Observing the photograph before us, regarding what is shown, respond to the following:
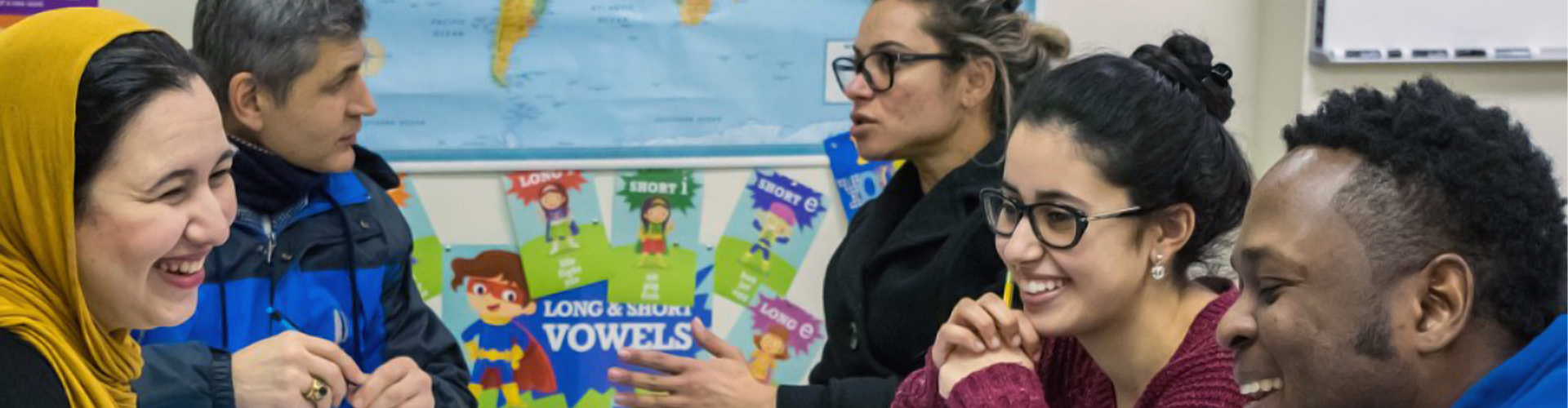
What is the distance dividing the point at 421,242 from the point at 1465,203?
2.14 metres

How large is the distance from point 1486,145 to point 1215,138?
490 mm

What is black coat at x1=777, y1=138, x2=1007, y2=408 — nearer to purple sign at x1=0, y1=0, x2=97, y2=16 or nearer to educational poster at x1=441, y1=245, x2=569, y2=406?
educational poster at x1=441, y1=245, x2=569, y2=406

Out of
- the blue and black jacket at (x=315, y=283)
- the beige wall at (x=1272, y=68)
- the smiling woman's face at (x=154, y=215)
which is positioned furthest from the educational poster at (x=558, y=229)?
the smiling woman's face at (x=154, y=215)

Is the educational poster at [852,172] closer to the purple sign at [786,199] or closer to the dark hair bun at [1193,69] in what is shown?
the purple sign at [786,199]

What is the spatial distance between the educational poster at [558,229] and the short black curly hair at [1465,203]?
1917 mm

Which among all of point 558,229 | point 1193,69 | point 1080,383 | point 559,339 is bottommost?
point 559,339

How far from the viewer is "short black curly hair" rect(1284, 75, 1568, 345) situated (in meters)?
1.26

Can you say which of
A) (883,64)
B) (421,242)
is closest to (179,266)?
(883,64)

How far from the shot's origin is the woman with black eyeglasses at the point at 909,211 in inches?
86.9

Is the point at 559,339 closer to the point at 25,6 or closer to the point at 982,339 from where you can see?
the point at 25,6

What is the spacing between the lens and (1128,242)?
176cm

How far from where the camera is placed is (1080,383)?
1894 mm

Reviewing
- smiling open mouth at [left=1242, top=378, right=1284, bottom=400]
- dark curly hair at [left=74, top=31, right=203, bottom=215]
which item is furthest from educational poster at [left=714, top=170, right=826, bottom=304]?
smiling open mouth at [left=1242, top=378, right=1284, bottom=400]

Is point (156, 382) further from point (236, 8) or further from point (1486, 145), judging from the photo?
point (1486, 145)
